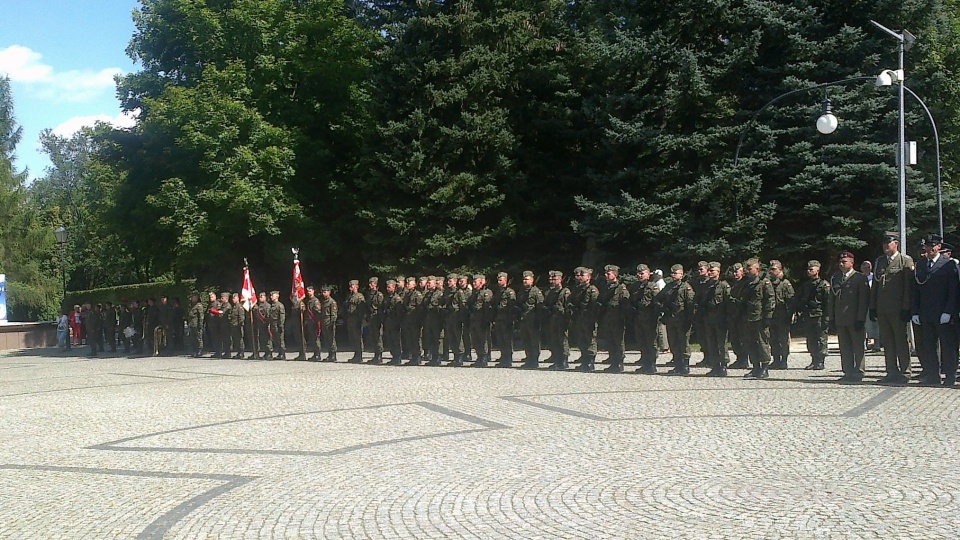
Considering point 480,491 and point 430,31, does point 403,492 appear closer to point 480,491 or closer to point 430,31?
point 480,491

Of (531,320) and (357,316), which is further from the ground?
(357,316)

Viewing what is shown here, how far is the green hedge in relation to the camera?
139 ft

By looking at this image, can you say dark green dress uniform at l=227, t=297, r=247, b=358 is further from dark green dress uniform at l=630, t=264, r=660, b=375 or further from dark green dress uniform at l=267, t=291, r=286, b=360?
dark green dress uniform at l=630, t=264, r=660, b=375

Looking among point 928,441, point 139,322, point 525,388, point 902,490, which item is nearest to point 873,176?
point 525,388

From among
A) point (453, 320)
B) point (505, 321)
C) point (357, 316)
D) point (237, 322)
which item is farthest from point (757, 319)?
point (237, 322)

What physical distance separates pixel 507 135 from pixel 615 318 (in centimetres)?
1189

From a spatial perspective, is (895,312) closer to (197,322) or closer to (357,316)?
(357,316)

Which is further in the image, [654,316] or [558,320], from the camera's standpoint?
[558,320]

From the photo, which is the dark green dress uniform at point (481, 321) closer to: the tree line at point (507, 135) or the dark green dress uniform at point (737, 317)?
the dark green dress uniform at point (737, 317)

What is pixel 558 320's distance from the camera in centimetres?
1898

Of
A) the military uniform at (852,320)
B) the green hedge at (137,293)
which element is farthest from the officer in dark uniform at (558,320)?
the green hedge at (137,293)

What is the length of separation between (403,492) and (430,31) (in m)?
23.8

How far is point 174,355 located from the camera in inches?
1198

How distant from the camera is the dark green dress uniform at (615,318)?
1780 cm
